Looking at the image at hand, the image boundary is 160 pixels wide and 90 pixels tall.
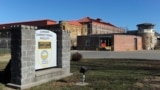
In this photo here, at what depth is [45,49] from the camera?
10.9 metres

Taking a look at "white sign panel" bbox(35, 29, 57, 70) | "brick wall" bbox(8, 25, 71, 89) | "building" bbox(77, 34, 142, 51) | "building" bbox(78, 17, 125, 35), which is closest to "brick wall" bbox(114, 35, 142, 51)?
"building" bbox(77, 34, 142, 51)

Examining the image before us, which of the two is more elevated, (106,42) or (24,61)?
(106,42)

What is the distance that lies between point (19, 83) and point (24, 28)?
5.92ft

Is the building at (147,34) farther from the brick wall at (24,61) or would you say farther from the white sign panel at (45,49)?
the brick wall at (24,61)

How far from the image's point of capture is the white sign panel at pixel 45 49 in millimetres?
10375

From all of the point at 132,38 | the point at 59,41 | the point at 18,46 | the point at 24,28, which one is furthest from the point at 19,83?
the point at 132,38

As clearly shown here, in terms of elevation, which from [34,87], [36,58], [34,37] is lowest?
[34,87]

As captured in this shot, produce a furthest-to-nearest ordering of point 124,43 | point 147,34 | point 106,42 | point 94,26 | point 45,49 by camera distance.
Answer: point 94,26, point 147,34, point 106,42, point 124,43, point 45,49

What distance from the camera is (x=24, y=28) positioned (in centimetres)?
926

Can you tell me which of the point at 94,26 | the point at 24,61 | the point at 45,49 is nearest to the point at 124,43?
the point at 94,26

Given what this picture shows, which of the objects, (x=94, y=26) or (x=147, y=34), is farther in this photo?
(x=94, y=26)

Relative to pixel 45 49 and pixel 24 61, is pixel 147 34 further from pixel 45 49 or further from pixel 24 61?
pixel 24 61

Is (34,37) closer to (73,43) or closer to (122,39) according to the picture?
(122,39)

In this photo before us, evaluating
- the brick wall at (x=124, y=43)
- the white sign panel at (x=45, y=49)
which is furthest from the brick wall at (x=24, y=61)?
the brick wall at (x=124, y=43)
